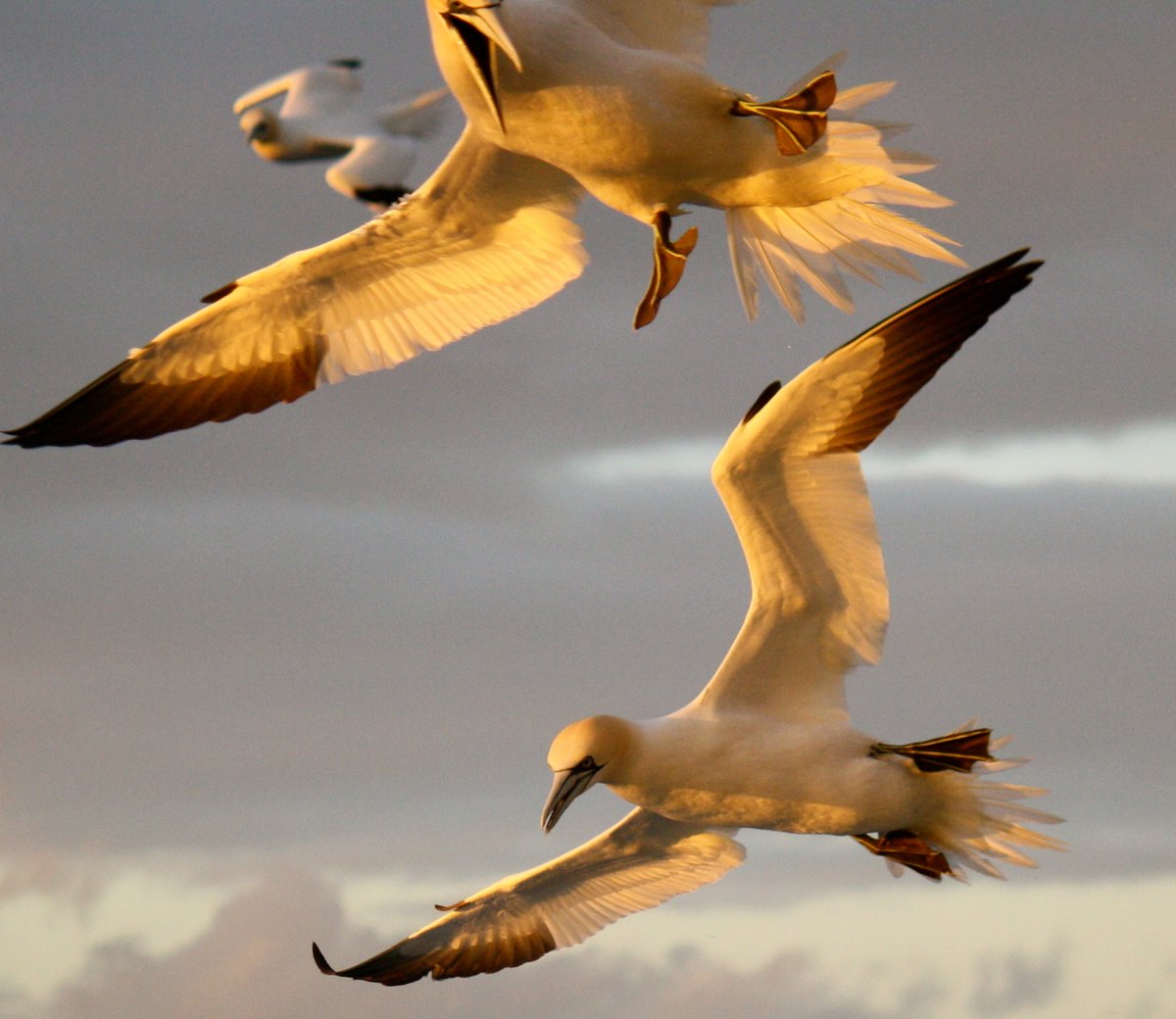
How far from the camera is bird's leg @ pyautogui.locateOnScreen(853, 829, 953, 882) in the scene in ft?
32.6

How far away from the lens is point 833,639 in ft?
32.0

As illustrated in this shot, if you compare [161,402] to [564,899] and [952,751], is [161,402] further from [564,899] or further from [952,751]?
[952,751]

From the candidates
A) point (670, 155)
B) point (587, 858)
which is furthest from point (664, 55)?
point (587, 858)

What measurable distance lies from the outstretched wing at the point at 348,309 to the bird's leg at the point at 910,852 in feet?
9.37

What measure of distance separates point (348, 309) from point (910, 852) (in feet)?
11.4

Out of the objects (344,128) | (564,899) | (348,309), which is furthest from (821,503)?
(344,128)

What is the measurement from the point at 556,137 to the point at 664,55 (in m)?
0.52

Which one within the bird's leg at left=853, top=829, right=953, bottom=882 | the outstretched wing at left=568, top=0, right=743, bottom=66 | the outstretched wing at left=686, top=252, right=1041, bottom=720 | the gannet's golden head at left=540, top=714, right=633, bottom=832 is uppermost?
the outstretched wing at left=568, top=0, right=743, bottom=66

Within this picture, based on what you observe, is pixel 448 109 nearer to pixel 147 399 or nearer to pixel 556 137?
pixel 147 399

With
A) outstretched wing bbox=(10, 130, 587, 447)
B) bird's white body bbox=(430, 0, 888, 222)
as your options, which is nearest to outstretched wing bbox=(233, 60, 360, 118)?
outstretched wing bbox=(10, 130, 587, 447)

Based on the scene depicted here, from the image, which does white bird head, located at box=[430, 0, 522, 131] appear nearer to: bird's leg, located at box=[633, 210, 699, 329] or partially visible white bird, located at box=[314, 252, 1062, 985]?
bird's leg, located at box=[633, 210, 699, 329]

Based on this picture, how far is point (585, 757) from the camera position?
9453 millimetres

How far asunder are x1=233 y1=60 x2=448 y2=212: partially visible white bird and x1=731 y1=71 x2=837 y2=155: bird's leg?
4467 mm

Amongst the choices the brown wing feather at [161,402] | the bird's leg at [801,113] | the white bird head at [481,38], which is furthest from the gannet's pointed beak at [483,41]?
the brown wing feather at [161,402]
